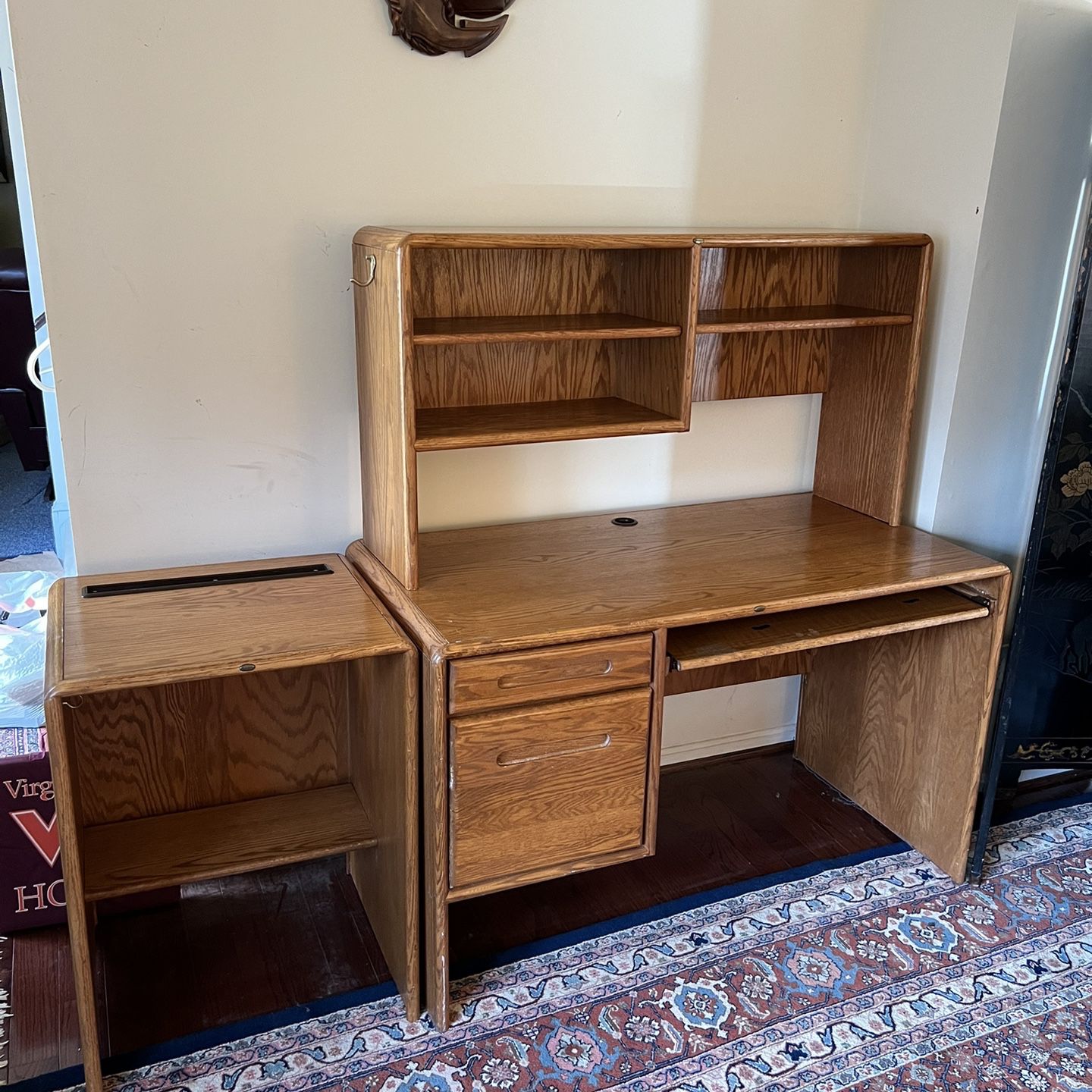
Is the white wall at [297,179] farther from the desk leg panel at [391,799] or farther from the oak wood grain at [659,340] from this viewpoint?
the desk leg panel at [391,799]

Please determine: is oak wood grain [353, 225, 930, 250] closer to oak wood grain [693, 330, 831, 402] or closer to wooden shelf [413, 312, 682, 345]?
wooden shelf [413, 312, 682, 345]

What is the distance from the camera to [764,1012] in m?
2.02

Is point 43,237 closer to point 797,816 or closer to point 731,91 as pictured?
point 731,91

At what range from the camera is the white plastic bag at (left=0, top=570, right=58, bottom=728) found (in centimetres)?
220

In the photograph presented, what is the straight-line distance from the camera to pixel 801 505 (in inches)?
104

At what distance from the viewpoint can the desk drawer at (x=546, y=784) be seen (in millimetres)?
1854

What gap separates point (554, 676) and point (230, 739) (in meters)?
0.78

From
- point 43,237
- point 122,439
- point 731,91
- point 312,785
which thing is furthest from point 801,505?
point 43,237

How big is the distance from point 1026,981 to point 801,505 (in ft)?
3.83

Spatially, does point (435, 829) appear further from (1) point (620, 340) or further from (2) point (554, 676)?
(1) point (620, 340)

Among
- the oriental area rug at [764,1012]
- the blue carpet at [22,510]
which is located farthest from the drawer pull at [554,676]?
the blue carpet at [22,510]

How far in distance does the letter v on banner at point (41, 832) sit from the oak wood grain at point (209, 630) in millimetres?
479

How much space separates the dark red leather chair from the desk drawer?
3672mm

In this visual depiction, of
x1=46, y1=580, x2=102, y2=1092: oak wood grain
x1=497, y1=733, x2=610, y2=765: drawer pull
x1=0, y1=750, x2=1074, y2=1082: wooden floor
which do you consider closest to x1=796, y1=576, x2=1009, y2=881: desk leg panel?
x1=0, y1=750, x2=1074, y2=1082: wooden floor
